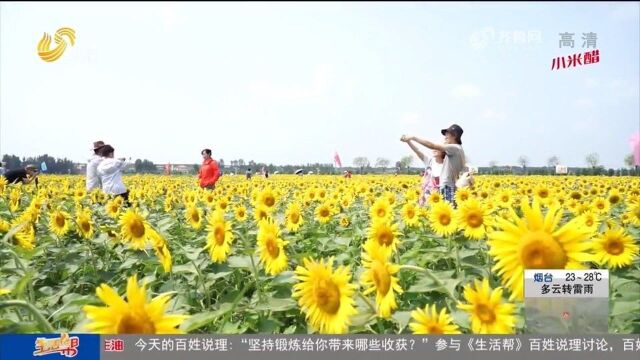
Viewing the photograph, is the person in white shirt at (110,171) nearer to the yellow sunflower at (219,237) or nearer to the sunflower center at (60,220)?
the sunflower center at (60,220)

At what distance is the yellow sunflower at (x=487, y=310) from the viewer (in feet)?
3.52

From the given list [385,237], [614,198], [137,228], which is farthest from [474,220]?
[614,198]

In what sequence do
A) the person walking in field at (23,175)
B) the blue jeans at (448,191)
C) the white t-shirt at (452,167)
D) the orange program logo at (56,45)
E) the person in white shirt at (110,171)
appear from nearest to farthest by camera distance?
1. the orange program logo at (56,45)
2. the white t-shirt at (452,167)
3. the blue jeans at (448,191)
4. the person walking in field at (23,175)
5. the person in white shirt at (110,171)

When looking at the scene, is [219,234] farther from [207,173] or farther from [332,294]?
[207,173]

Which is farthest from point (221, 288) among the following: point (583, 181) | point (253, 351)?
point (583, 181)

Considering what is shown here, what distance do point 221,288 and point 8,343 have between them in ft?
2.58

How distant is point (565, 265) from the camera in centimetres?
111

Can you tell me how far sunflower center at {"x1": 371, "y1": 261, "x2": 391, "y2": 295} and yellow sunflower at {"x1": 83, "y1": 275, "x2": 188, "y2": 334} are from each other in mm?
410

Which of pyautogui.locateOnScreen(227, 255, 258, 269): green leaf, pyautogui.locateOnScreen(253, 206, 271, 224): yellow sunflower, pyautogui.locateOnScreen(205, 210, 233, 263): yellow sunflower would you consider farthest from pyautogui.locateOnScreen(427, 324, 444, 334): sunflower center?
pyautogui.locateOnScreen(253, 206, 271, 224): yellow sunflower

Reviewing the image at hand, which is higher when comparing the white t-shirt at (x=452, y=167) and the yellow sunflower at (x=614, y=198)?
the white t-shirt at (x=452, y=167)

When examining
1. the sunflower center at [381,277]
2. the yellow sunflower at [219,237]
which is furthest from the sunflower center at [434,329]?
the yellow sunflower at [219,237]

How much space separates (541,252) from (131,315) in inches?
31.6

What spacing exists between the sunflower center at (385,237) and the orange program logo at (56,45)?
112cm

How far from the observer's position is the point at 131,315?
39.3 inches
